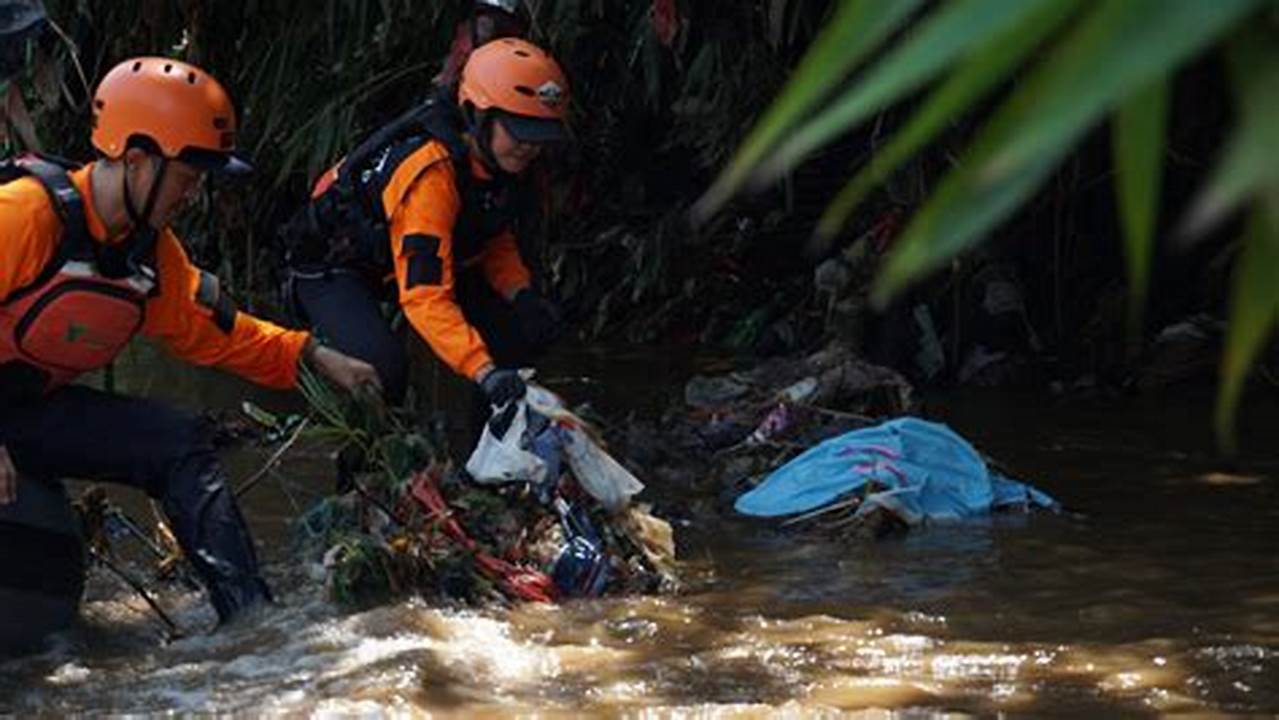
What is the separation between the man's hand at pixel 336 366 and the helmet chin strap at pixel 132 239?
0.67 metres

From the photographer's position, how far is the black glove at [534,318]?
6574mm

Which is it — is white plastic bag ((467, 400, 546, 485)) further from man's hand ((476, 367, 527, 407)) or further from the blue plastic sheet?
the blue plastic sheet

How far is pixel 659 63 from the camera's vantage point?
8.88 metres

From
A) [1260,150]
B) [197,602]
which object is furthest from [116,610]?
[1260,150]

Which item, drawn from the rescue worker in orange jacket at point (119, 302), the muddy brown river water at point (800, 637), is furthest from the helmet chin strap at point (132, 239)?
the muddy brown river water at point (800, 637)

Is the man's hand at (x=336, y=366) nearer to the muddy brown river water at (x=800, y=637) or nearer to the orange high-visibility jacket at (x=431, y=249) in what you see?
the orange high-visibility jacket at (x=431, y=249)

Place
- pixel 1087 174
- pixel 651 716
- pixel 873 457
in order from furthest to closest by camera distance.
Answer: pixel 1087 174, pixel 873 457, pixel 651 716

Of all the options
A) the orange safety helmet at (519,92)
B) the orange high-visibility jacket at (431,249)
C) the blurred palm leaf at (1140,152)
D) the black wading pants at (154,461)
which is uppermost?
the blurred palm leaf at (1140,152)

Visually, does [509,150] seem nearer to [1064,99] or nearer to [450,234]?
[450,234]

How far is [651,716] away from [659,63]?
16.6 ft

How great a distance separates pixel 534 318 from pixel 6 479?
2.24 metres

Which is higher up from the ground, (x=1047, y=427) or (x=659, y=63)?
(x=659, y=63)

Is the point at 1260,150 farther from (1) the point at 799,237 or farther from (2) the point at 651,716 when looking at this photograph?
(1) the point at 799,237

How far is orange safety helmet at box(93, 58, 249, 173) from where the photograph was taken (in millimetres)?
4805
